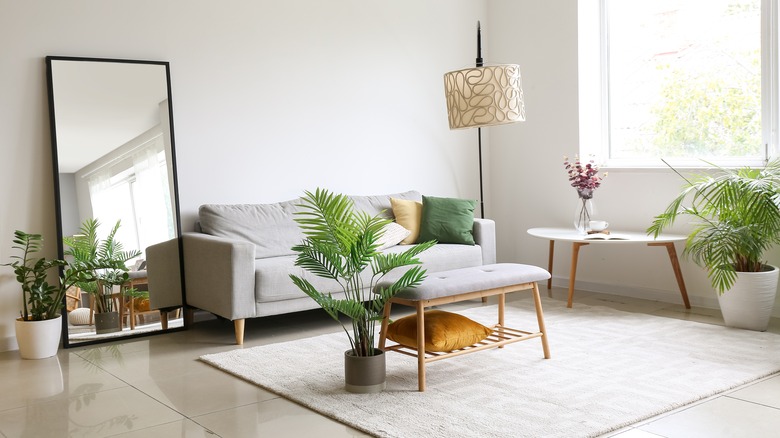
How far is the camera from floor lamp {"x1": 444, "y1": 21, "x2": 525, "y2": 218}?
14.7ft

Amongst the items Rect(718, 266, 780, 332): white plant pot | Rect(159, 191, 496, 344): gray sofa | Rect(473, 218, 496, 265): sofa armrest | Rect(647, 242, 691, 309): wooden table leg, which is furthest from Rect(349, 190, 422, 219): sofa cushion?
Rect(718, 266, 780, 332): white plant pot

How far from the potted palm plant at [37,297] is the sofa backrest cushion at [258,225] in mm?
848

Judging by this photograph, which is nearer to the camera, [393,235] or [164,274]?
[164,274]

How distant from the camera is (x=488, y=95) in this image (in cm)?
450

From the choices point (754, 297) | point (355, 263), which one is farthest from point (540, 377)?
point (754, 297)

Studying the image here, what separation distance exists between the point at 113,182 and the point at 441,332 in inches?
98.1

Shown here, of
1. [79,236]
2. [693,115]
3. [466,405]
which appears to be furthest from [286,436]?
[693,115]

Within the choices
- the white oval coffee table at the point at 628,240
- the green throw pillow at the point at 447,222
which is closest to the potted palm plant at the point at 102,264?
the green throw pillow at the point at 447,222

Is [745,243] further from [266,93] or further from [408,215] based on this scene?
[266,93]

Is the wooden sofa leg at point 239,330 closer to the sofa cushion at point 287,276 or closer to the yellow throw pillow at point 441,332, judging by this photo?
the sofa cushion at point 287,276

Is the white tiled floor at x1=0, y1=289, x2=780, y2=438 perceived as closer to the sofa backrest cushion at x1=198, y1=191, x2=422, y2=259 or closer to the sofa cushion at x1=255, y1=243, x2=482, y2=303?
the sofa cushion at x1=255, y1=243, x2=482, y2=303

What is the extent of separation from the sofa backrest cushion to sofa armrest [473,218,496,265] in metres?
1.11

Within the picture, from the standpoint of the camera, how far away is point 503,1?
6.63 m

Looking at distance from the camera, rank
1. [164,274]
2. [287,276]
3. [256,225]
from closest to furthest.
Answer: [287,276], [164,274], [256,225]
